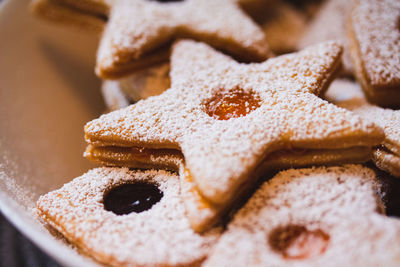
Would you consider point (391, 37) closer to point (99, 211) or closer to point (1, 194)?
point (99, 211)

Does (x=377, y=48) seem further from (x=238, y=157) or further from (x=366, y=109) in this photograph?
(x=238, y=157)

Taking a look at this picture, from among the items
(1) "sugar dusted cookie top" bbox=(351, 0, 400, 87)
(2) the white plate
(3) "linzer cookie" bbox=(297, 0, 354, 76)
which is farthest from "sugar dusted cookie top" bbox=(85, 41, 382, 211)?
(3) "linzer cookie" bbox=(297, 0, 354, 76)

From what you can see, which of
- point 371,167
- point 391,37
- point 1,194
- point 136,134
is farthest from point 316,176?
point 1,194

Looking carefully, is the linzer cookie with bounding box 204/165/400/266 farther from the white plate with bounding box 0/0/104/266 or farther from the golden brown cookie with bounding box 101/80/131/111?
the golden brown cookie with bounding box 101/80/131/111

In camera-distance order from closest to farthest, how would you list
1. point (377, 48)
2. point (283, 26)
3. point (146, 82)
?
point (377, 48)
point (146, 82)
point (283, 26)

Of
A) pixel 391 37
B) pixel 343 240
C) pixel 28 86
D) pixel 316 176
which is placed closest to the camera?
pixel 343 240

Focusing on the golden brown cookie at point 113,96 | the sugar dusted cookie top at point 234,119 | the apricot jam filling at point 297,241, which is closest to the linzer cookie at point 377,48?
the sugar dusted cookie top at point 234,119

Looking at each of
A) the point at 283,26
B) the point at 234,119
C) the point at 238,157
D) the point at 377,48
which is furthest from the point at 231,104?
the point at 283,26
